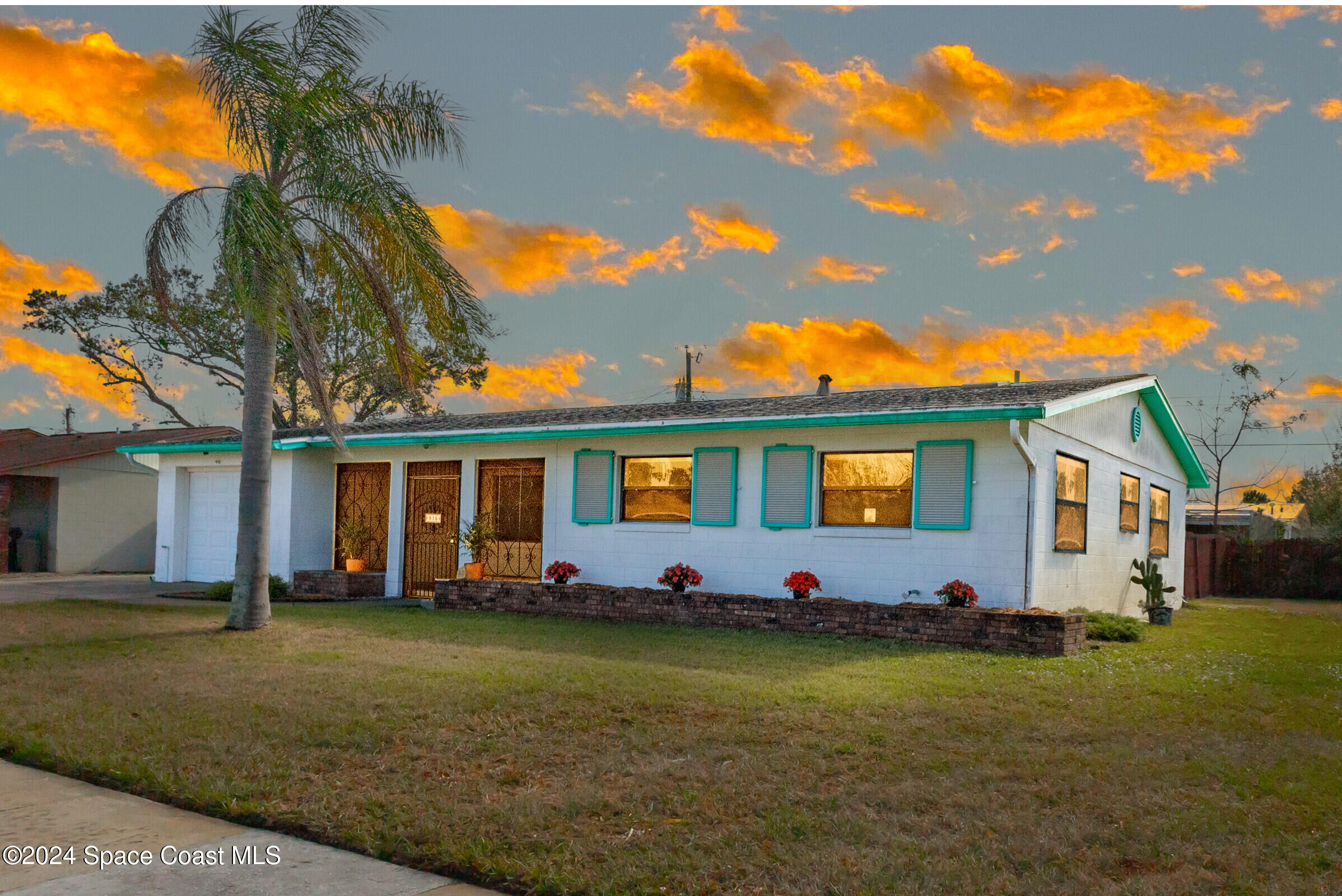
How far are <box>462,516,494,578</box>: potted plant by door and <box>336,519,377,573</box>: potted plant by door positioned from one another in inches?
96.1

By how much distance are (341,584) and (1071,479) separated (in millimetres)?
12111

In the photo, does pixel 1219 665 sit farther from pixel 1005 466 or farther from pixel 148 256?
pixel 148 256

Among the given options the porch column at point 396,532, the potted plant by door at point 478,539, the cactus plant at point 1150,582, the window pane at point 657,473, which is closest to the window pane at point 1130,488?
the cactus plant at point 1150,582

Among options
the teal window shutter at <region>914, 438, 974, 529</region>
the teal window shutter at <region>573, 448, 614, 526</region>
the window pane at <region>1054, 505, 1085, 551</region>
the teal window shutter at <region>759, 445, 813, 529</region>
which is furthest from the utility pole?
the teal window shutter at <region>914, 438, 974, 529</region>

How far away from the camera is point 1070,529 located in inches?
553

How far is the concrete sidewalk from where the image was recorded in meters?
3.86

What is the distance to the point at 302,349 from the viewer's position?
11.7m

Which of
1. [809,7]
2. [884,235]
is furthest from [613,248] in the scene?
[809,7]

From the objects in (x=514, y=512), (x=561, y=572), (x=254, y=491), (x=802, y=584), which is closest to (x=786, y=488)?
(x=802, y=584)

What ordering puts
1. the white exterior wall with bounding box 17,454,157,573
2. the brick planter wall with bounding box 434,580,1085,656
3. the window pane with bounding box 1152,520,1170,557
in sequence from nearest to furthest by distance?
the brick planter wall with bounding box 434,580,1085,656 < the window pane with bounding box 1152,520,1170,557 < the white exterior wall with bounding box 17,454,157,573

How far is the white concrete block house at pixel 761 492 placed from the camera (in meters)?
12.7

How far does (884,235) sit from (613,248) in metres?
5.49

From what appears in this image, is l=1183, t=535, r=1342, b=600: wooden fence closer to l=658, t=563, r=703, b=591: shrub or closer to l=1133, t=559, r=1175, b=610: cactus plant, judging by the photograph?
l=1133, t=559, r=1175, b=610: cactus plant

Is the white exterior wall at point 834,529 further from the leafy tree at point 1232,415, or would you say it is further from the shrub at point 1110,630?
the leafy tree at point 1232,415
